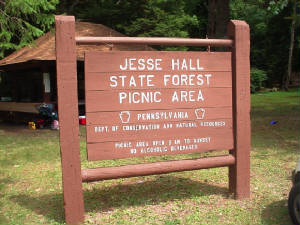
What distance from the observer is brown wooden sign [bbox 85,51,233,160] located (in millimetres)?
3803

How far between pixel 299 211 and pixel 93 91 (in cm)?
246

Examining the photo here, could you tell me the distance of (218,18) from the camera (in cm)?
1022

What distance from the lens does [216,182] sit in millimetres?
5141

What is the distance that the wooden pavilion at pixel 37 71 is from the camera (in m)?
12.5

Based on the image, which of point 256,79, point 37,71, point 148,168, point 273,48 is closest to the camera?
point 148,168

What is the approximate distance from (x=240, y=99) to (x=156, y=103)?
1.09 metres

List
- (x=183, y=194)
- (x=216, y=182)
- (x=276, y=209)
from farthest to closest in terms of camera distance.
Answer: (x=216, y=182), (x=183, y=194), (x=276, y=209)

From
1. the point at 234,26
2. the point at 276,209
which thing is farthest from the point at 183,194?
the point at 234,26

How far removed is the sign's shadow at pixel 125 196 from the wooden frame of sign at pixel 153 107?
43cm

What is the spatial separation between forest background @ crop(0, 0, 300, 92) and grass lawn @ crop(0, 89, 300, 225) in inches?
155

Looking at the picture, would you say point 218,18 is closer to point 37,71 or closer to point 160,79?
point 160,79

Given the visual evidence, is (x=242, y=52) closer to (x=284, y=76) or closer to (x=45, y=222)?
(x=45, y=222)

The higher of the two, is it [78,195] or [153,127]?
[153,127]

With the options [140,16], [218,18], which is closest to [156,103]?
[218,18]
